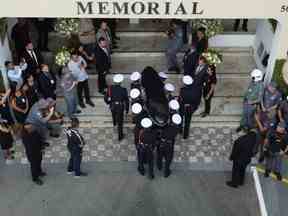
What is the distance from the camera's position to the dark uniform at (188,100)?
10719mm

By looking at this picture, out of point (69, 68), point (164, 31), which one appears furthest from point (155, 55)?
point (69, 68)

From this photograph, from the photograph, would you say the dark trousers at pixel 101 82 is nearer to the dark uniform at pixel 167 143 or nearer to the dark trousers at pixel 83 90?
the dark trousers at pixel 83 90

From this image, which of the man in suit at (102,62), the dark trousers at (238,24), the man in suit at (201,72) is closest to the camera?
the man in suit at (201,72)

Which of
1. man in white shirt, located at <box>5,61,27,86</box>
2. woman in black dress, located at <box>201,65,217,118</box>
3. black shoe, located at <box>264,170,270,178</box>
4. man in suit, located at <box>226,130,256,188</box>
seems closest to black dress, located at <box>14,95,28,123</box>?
man in white shirt, located at <box>5,61,27,86</box>

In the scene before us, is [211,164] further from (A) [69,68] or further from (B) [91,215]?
(A) [69,68]

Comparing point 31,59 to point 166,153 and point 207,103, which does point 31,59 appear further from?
point 207,103

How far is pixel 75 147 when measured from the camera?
984 cm

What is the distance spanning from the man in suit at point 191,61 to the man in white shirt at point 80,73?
2.46 metres

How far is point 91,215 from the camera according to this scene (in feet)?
32.5

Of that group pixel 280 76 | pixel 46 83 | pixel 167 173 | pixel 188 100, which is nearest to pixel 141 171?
pixel 167 173

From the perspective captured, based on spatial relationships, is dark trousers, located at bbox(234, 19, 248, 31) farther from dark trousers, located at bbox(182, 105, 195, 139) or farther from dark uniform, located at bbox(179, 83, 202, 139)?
dark trousers, located at bbox(182, 105, 195, 139)

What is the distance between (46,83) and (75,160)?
2.06m

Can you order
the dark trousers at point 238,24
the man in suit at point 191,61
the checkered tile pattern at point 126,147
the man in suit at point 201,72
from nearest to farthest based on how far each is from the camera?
the man in suit at point 201,72, the checkered tile pattern at point 126,147, the man in suit at point 191,61, the dark trousers at point 238,24

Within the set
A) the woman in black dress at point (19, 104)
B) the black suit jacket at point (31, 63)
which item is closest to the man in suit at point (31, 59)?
the black suit jacket at point (31, 63)
